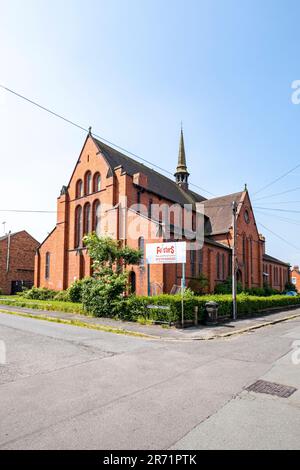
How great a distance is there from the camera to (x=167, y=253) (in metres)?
18.9

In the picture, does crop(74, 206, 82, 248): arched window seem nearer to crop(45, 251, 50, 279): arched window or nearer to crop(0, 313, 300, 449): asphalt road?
crop(45, 251, 50, 279): arched window

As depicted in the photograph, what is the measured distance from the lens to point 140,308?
1702cm

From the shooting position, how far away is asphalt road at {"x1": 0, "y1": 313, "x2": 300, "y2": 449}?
4.20 meters

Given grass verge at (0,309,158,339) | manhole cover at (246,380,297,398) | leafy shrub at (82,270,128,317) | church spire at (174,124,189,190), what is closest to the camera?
manhole cover at (246,380,297,398)

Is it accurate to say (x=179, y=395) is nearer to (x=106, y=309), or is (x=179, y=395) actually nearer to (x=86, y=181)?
(x=106, y=309)

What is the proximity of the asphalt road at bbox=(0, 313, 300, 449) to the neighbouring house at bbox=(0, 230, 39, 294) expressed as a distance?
1345 inches

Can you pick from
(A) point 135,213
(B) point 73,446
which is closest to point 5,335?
(B) point 73,446

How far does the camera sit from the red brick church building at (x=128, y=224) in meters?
25.9

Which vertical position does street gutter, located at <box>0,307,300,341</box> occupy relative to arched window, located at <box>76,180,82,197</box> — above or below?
below

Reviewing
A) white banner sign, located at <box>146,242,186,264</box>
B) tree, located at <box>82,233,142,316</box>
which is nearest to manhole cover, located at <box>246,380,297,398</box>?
white banner sign, located at <box>146,242,186,264</box>

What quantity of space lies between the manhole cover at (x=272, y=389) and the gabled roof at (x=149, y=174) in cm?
2455

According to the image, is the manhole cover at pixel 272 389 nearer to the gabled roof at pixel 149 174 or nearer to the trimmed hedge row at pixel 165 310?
the trimmed hedge row at pixel 165 310

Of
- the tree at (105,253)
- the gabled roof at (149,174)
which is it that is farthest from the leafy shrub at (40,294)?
the gabled roof at (149,174)

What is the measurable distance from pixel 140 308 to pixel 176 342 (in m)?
5.06
